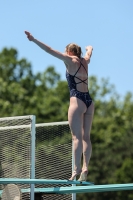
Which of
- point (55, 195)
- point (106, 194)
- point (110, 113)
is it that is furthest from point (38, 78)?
point (55, 195)

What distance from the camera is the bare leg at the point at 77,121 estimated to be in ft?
34.4

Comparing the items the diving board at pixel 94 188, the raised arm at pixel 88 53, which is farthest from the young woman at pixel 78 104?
the diving board at pixel 94 188

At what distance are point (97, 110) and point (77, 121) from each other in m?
43.7

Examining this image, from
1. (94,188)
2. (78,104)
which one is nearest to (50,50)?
(78,104)

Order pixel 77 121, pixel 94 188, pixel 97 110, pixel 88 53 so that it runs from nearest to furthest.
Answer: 1. pixel 77 121
2. pixel 94 188
3. pixel 88 53
4. pixel 97 110

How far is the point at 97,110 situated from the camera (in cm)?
5406

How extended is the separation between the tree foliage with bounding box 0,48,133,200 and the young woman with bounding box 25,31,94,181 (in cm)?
3662

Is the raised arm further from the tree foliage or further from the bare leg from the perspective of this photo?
the tree foliage

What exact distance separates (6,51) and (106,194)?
15.2 m

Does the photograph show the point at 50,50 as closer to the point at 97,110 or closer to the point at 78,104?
the point at 78,104

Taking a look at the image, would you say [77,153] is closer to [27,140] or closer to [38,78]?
[27,140]

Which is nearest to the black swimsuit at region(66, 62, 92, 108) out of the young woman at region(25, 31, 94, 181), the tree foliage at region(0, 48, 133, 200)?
the young woman at region(25, 31, 94, 181)

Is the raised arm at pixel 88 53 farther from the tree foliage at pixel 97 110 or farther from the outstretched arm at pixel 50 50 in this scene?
the tree foliage at pixel 97 110

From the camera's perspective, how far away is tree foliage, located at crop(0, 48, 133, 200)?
48.5m
